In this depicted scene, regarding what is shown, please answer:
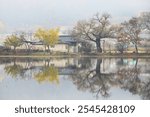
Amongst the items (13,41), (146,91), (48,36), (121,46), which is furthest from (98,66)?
(13,41)

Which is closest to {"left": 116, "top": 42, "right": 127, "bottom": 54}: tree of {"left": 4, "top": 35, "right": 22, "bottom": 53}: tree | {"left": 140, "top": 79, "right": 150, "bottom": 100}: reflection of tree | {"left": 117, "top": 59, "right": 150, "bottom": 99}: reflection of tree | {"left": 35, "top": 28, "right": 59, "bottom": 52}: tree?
{"left": 117, "top": 59, "right": 150, "bottom": 99}: reflection of tree

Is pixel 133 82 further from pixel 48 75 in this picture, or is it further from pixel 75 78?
pixel 48 75

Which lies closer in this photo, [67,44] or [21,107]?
[21,107]

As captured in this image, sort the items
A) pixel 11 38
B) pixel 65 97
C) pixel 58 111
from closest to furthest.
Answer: pixel 58 111 < pixel 65 97 < pixel 11 38

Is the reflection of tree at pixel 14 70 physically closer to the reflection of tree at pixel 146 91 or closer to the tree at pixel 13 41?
the tree at pixel 13 41

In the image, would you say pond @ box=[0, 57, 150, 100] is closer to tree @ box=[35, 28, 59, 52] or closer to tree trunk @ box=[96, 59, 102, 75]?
tree trunk @ box=[96, 59, 102, 75]

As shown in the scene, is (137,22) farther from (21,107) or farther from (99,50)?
(21,107)

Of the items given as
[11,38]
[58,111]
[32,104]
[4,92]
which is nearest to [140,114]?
[58,111]

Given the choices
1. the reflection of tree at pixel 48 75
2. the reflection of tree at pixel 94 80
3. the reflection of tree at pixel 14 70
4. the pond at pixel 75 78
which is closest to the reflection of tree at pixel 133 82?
the pond at pixel 75 78

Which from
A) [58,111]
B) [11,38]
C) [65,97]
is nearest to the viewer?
[58,111]

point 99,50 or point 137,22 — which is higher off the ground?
point 137,22
